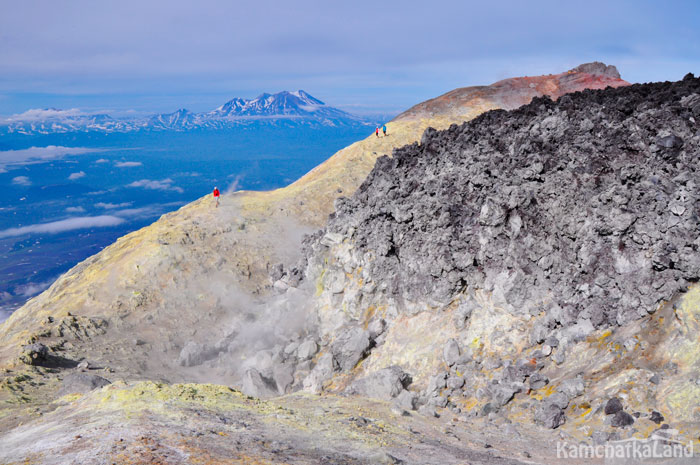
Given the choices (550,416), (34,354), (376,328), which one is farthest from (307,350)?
(34,354)

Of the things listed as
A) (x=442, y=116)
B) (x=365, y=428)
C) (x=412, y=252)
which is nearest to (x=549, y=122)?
(x=412, y=252)

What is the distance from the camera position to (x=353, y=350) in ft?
66.5

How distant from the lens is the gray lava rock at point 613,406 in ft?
40.7

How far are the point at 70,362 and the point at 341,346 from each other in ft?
42.4

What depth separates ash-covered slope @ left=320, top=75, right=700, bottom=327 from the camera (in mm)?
15414

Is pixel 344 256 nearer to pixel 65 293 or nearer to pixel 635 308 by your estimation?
pixel 635 308

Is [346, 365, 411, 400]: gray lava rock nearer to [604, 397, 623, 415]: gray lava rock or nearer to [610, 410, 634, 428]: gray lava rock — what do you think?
[604, 397, 623, 415]: gray lava rock

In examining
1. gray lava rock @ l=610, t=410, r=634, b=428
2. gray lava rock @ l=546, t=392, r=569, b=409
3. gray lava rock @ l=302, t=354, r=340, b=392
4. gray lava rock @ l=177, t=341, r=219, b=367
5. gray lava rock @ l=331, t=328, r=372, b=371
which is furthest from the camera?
gray lava rock @ l=177, t=341, r=219, b=367

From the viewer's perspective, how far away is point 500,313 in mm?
17797

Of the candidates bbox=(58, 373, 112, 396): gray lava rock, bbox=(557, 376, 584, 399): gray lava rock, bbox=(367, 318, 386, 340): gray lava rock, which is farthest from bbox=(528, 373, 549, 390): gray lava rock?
bbox=(58, 373, 112, 396): gray lava rock

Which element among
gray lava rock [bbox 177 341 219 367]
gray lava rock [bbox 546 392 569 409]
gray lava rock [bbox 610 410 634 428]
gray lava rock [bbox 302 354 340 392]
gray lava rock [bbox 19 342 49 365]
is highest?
gray lava rock [bbox 610 410 634 428]

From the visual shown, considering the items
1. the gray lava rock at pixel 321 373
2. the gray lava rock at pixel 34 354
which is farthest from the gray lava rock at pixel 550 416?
the gray lava rock at pixel 34 354

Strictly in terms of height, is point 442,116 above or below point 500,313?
above

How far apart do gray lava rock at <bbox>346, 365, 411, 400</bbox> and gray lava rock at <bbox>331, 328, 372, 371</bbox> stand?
6.73 ft
